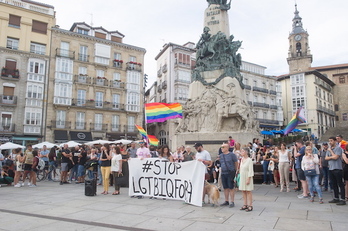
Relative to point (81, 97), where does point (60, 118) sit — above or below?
below

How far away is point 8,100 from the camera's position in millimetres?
33125

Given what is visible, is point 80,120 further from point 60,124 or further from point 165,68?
point 165,68

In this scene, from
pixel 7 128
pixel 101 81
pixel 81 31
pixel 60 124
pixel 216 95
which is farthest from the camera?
pixel 81 31

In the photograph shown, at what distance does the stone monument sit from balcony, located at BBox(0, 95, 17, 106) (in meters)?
26.4

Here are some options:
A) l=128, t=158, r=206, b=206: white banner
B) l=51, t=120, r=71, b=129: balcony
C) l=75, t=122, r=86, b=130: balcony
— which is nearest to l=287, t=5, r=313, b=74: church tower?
l=75, t=122, r=86, b=130: balcony

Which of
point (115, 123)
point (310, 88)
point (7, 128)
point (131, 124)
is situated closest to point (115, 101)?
point (115, 123)

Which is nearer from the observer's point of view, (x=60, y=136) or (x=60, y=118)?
(x=60, y=136)

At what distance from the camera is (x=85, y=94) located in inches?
1522

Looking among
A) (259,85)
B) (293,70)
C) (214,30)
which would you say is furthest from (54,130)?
(293,70)

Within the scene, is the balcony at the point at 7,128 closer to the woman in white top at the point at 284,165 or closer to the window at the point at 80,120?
the window at the point at 80,120

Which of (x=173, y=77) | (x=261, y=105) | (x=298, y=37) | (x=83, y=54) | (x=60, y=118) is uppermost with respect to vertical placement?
(x=298, y=37)

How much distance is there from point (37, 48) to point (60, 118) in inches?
376

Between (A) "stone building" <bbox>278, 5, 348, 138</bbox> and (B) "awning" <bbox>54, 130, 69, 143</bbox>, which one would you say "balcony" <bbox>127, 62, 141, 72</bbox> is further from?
(A) "stone building" <bbox>278, 5, 348, 138</bbox>

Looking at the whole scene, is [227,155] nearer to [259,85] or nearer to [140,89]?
[140,89]
